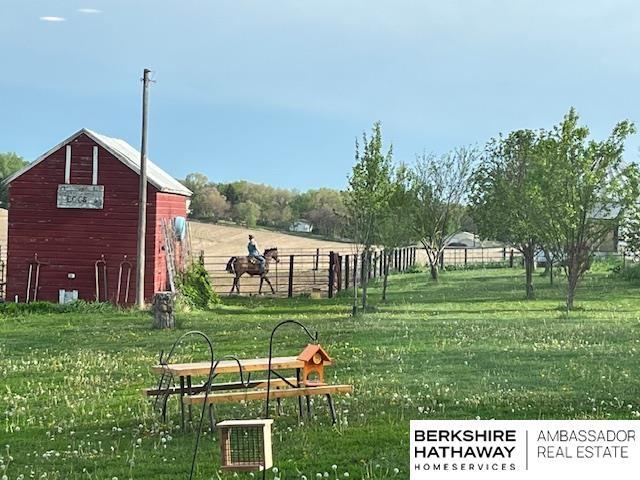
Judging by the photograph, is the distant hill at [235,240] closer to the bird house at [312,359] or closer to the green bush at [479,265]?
the bird house at [312,359]

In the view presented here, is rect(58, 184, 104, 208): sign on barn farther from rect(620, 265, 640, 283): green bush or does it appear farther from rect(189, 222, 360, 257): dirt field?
rect(620, 265, 640, 283): green bush

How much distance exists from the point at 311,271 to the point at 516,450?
19.2 ft

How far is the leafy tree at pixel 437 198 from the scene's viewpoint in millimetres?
7168

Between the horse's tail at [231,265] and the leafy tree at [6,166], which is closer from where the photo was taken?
the leafy tree at [6,166]

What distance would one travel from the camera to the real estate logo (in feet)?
9.26

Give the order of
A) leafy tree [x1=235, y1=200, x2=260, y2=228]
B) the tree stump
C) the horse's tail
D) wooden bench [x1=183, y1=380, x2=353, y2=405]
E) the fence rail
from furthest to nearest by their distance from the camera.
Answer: the horse's tail → the fence rail → the tree stump → leafy tree [x1=235, y1=200, x2=260, y2=228] → wooden bench [x1=183, y1=380, x2=353, y2=405]

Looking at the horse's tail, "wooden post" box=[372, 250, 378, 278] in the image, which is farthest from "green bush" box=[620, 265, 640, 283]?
the horse's tail

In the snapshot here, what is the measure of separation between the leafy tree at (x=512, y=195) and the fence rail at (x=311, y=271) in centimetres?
111

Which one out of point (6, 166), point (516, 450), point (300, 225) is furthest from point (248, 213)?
point (6, 166)

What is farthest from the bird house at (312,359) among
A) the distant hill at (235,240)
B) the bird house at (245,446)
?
the distant hill at (235,240)

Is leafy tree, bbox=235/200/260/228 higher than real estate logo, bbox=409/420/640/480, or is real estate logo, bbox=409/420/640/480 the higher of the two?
leafy tree, bbox=235/200/260/228

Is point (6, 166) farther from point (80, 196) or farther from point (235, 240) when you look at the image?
point (235, 240)

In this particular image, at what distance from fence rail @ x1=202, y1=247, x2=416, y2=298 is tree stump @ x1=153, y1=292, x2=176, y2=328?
132cm

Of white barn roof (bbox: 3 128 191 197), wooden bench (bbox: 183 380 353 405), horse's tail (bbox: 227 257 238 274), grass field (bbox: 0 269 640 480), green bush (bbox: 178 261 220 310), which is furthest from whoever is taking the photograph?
white barn roof (bbox: 3 128 191 197)
